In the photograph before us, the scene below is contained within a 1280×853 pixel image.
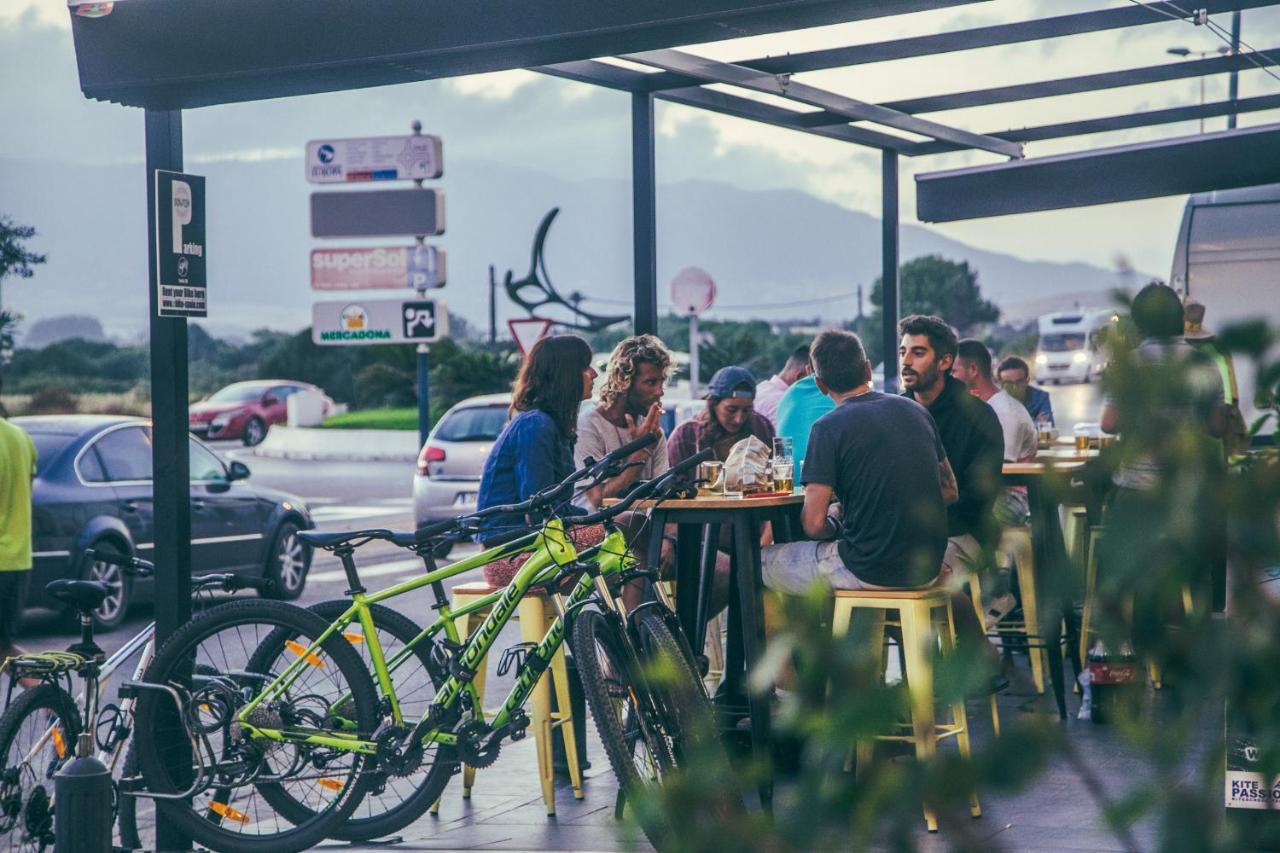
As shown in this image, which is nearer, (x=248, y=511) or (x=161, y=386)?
(x=161, y=386)

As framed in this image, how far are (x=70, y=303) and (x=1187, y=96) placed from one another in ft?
254

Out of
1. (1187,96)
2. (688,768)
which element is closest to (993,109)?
(1187,96)

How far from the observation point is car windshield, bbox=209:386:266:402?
1625 inches

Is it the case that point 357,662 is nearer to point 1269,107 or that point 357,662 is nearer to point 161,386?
point 161,386

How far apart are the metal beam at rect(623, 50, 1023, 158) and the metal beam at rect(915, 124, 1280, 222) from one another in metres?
0.38

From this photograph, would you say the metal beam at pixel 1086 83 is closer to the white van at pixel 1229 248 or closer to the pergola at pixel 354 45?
the pergola at pixel 354 45

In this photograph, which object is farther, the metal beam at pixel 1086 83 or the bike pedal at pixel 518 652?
the metal beam at pixel 1086 83

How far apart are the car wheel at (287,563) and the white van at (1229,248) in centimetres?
744

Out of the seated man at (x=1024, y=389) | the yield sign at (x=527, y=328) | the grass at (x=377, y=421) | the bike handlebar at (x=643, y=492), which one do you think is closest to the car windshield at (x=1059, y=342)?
the grass at (x=377, y=421)

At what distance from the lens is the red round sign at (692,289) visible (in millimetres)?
22125

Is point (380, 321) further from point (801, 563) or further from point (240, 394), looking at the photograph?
point (240, 394)

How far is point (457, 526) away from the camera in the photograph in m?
5.14

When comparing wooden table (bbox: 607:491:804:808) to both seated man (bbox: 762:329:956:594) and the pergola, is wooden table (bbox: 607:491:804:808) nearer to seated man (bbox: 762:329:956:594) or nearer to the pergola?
seated man (bbox: 762:329:956:594)

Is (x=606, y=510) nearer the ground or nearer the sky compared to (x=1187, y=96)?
nearer the ground
